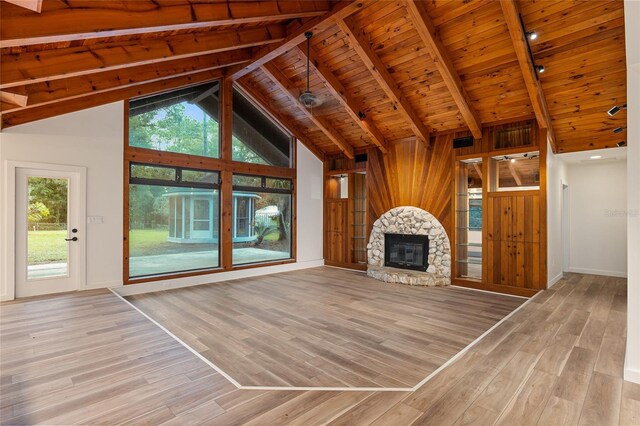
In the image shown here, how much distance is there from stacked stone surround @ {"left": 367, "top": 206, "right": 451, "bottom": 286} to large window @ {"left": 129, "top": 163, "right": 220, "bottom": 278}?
3.57 m

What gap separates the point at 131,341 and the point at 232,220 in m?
3.88

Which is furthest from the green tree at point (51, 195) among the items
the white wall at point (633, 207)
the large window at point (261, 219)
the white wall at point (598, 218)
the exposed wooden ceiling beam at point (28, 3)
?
the white wall at point (598, 218)

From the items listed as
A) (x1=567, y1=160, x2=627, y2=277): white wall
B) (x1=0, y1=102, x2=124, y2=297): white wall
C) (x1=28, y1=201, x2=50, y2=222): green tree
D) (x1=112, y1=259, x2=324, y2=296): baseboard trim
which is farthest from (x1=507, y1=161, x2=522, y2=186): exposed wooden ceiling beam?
(x1=28, y1=201, x2=50, y2=222): green tree

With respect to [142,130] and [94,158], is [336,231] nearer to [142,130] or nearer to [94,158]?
[142,130]

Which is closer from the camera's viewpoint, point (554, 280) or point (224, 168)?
point (554, 280)

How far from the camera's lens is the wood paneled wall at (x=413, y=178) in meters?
6.55

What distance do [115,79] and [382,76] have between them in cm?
429

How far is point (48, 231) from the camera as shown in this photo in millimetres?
4988

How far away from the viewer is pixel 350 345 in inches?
134

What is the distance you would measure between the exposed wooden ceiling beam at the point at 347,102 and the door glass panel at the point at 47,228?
4.68m

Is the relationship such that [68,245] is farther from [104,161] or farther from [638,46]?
[638,46]

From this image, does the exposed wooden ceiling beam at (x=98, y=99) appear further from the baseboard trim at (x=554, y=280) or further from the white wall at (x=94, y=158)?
the baseboard trim at (x=554, y=280)

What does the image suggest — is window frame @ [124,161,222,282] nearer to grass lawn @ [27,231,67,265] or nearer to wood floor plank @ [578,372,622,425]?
grass lawn @ [27,231,67,265]

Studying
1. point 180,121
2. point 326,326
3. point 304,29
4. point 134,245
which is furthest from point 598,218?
point 134,245
